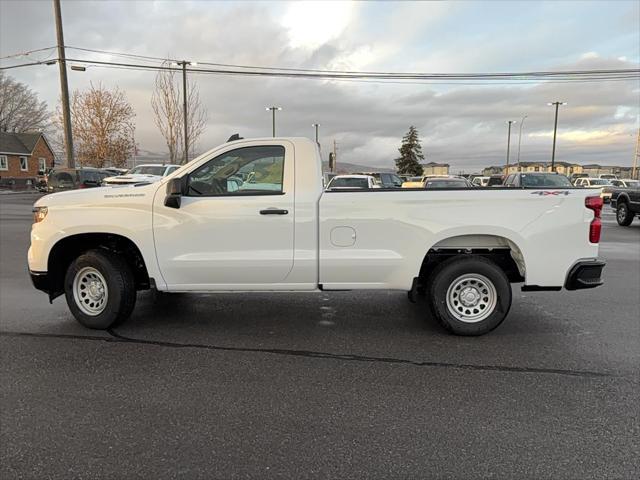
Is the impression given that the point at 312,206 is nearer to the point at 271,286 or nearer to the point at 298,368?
the point at 271,286

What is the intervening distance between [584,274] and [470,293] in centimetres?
112

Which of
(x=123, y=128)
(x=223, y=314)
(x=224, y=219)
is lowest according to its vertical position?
(x=223, y=314)

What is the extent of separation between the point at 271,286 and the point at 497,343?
2.32m

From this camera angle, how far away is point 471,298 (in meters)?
5.05

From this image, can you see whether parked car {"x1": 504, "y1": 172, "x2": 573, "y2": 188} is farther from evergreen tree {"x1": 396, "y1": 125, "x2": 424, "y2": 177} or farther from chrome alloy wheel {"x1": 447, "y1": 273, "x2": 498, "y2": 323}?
evergreen tree {"x1": 396, "y1": 125, "x2": 424, "y2": 177}

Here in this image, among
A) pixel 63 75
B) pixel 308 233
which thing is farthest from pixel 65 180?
pixel 308 233

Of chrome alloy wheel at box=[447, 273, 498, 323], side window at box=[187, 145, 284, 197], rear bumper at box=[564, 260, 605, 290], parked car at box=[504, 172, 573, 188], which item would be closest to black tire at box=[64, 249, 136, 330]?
side window at box=[187, 145, 284, 197]

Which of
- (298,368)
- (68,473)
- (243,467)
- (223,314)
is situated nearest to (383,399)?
(298,368)

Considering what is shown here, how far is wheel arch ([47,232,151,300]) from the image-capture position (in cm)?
514

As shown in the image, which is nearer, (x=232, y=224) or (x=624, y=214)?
(x=232, y=224)

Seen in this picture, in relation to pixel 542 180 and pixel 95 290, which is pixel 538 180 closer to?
pixel 542 180

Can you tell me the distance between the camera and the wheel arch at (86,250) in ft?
16.9

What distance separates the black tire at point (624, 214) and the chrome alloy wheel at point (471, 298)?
14.6m

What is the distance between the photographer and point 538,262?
4.90 metres
